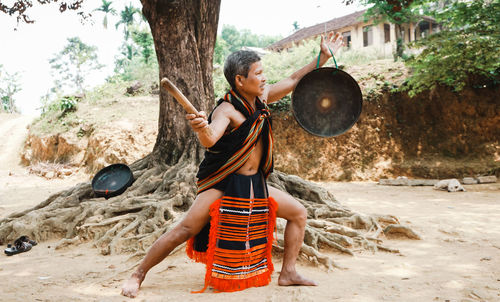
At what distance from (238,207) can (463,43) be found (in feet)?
25.7

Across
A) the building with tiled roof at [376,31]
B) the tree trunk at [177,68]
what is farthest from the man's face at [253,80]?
the building with tiled roof at [376,31]

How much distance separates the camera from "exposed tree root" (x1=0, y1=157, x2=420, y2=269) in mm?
3732

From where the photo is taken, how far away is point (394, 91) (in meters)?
10.9

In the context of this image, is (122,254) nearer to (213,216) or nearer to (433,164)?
(213,216)

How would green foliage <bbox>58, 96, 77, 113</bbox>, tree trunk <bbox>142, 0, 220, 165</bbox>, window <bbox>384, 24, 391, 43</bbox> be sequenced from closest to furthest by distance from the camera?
1. tree trunk <bbox>142, 0, 220, 165</bbox>
2. green foliage <bbox>58, 96, 77, 113</bbox>
3. window <bbox>384, 24, 391, 43</bbox>

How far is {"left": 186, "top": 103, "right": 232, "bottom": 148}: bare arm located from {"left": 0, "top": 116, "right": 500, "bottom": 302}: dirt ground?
41.2 inches

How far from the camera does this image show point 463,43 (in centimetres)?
785

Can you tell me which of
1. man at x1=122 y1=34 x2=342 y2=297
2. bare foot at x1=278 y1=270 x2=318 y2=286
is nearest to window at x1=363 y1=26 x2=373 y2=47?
man at x1=122 y1=34 x2=342 y2=297

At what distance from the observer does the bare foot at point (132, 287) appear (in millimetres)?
2363

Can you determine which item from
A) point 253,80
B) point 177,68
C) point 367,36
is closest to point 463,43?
point 177,68

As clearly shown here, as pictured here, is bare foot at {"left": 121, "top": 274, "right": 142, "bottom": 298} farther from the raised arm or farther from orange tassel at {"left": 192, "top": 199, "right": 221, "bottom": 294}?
the raised arm

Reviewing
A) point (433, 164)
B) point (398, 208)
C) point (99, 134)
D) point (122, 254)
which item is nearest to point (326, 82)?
point (122, 254)

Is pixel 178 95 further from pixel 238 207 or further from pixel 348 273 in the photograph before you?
pixel 348 273

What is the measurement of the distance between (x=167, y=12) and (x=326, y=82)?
3198 mm
